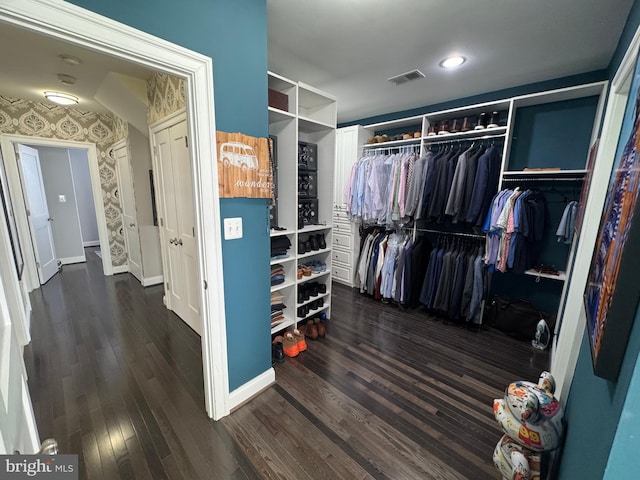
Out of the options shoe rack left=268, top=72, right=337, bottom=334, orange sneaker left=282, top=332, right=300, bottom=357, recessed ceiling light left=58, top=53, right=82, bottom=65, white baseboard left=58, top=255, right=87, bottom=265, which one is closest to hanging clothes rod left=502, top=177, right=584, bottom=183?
shoe rack left=268, top=72, right=337, bottom=334

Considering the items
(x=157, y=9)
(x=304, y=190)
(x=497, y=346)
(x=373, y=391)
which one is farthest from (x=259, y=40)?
(x=497, y=346)

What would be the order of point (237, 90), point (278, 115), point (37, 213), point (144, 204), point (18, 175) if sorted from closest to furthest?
1. point (237, 90)
2. point (278, 115)
3. point (18, 175)
4. point (144, 204)
5. point (37, 213)

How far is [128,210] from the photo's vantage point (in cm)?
402

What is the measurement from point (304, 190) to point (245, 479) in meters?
2.16

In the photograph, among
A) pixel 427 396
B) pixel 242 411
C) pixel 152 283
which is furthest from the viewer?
Answer: pixel 152 283

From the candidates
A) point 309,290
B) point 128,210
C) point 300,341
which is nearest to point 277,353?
point 300,341

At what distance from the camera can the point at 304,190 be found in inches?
103

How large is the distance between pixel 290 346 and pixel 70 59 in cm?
309

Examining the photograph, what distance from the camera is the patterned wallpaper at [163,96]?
2249mm

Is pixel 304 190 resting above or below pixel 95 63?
below

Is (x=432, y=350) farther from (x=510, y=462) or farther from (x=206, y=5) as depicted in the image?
(x=206, y=5)

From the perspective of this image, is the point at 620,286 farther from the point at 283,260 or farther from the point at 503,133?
the point at 503,133

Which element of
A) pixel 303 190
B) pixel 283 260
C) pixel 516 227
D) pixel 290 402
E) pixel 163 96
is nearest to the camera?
pixel 290 402

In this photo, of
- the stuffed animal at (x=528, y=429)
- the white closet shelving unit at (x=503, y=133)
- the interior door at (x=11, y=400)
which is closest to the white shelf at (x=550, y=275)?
the white closet shelving unit at (x=503, y=133)
